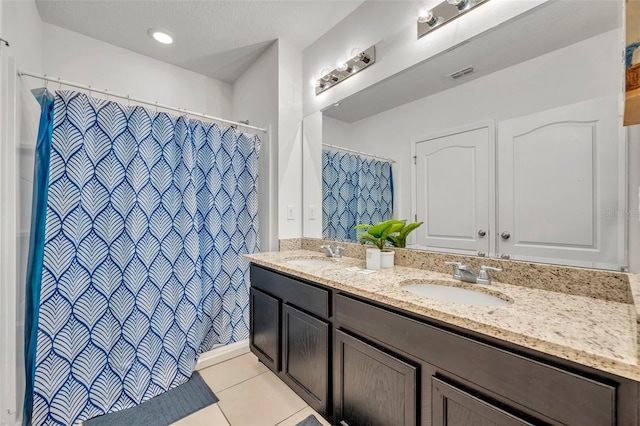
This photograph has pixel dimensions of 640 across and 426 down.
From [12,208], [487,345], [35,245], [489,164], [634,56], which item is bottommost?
[487,345]

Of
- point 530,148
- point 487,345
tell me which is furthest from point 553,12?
point 487,345

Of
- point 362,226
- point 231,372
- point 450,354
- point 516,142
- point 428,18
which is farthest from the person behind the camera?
point 231,372

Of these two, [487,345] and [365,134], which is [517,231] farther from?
[365,134]

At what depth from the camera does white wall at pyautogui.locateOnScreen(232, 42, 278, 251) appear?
7.52 feet

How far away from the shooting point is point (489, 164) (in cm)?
130

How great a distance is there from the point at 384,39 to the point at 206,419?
8.19 feet

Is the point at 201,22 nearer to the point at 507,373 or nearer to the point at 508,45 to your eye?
the point at 508,45

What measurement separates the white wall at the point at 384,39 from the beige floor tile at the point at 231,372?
6.78ft

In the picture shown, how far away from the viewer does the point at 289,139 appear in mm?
2324

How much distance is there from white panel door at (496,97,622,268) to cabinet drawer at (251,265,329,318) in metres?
0.88

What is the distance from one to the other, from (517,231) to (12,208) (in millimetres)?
2380

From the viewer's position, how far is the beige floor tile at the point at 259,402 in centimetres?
152

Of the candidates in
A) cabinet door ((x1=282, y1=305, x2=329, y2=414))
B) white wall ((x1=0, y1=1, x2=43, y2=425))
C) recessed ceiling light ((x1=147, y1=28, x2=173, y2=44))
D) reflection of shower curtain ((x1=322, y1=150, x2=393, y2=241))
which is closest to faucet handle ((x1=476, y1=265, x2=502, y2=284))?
reflection of shower curtain ((x1=322, y1=150, x2=393, y2=241))

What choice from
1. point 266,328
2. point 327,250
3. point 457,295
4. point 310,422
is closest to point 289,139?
point 327,250
